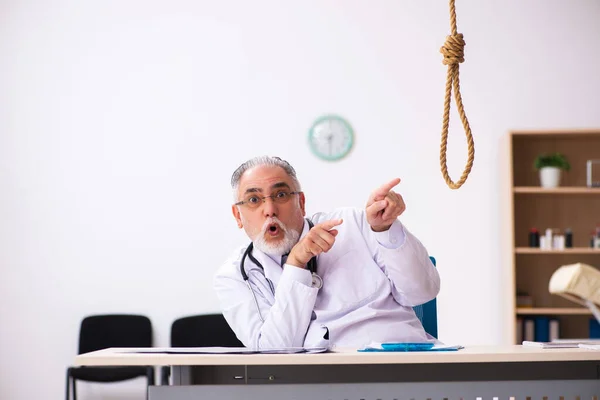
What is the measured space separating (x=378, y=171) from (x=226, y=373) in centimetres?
374

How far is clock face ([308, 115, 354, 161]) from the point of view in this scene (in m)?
5.40

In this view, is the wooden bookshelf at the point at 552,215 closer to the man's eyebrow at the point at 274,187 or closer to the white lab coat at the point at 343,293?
the white lab coat at the point at 343,293

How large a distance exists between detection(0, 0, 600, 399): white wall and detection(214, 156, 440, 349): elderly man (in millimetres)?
2664

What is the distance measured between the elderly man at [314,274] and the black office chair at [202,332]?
2.43m

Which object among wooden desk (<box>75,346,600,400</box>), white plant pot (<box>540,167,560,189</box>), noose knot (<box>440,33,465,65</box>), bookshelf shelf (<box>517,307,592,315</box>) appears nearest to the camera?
wooden desk (<box>75,346,600,400</box>)

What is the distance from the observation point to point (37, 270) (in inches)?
213

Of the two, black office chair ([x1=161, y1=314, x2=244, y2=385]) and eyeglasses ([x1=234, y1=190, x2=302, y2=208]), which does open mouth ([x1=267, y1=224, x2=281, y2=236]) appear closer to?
eyeglasses ([x1=234, y1=190, x2=302, y2=208])

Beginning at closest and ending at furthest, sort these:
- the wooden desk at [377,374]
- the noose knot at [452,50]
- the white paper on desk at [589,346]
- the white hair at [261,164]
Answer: the wooden desk at [377,374] < the white paper on desk at [589,346] < the noose knot at [452,50] < the white hair at [261,164]

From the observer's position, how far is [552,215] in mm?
5379

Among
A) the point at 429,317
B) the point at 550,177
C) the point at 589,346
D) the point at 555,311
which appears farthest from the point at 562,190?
the point at 589,346

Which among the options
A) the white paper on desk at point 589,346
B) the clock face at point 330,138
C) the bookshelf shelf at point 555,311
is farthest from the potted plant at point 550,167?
the white paper on desk at point 589,346

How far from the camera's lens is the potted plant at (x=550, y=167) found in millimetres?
5152

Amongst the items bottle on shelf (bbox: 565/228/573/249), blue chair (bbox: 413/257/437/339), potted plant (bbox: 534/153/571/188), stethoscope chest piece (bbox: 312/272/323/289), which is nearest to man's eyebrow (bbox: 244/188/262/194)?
stethoscope chest piece (bbox: 312/272/323/289)

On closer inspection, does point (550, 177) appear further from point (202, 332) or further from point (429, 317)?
point (429, 317)
